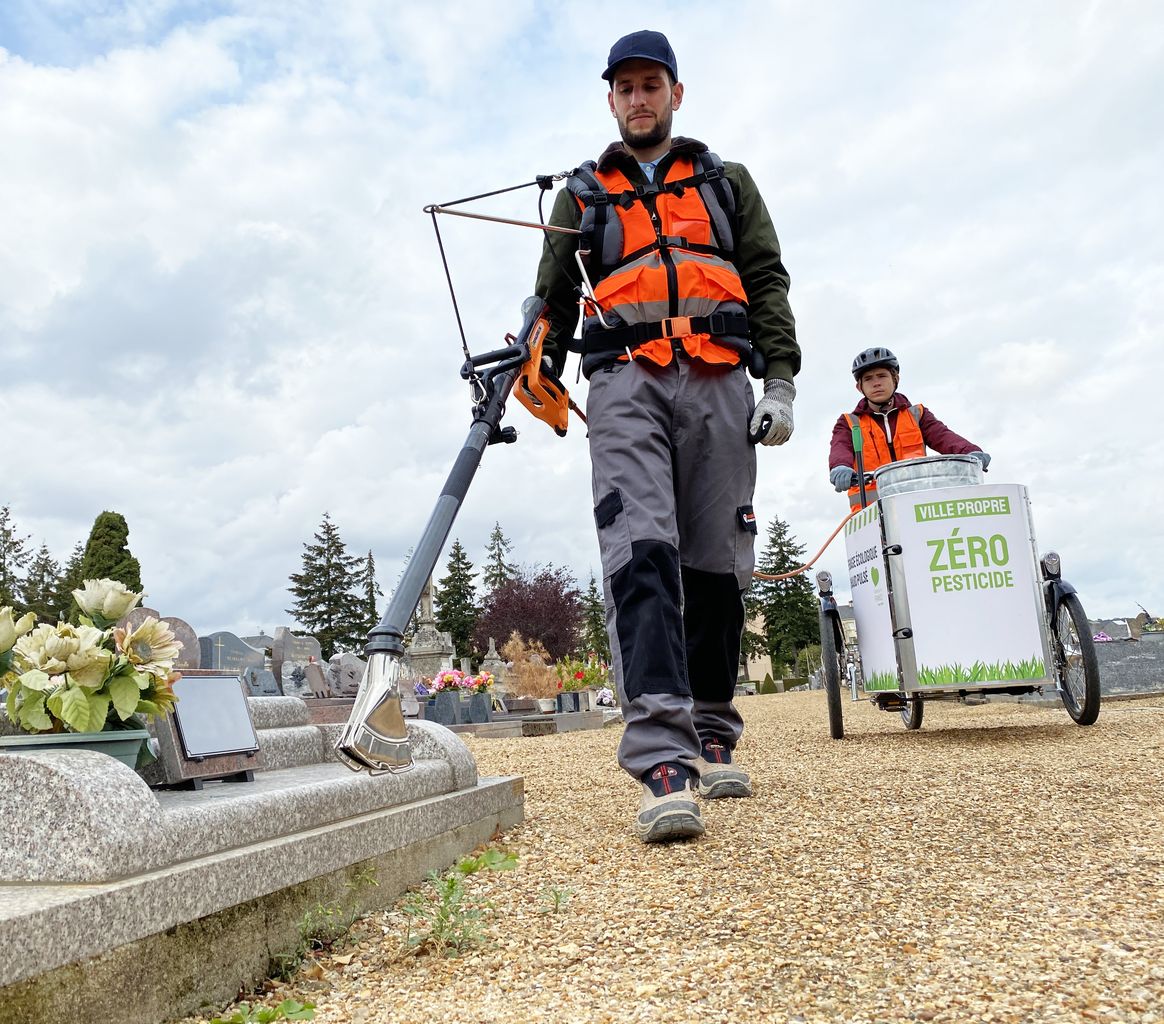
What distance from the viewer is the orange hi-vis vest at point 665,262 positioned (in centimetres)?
344

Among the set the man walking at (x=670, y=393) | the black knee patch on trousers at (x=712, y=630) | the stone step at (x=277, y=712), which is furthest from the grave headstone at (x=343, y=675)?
the man walking at (x=670, y=393)

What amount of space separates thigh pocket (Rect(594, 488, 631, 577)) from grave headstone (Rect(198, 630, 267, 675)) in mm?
10126

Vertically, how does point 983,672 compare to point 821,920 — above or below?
above

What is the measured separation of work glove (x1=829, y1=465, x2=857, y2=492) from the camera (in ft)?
21.0

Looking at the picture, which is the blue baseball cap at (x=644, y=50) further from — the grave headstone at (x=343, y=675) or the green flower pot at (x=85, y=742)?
the grave headstone at (x=343, y=675)

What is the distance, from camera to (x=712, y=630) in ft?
11.8

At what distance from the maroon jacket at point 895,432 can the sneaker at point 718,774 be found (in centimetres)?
320

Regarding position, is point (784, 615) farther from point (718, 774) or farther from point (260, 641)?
point (718, 774)

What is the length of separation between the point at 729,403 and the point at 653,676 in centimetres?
99

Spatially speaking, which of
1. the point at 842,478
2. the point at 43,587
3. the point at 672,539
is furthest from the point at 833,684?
the point at 43,587

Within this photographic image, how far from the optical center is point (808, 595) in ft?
162

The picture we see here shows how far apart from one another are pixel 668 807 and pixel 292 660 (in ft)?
40.9

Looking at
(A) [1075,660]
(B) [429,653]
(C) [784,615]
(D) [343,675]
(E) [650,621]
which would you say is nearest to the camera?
(E) [650,621]

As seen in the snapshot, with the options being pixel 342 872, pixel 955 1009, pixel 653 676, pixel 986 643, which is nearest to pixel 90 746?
pixel 342 872
